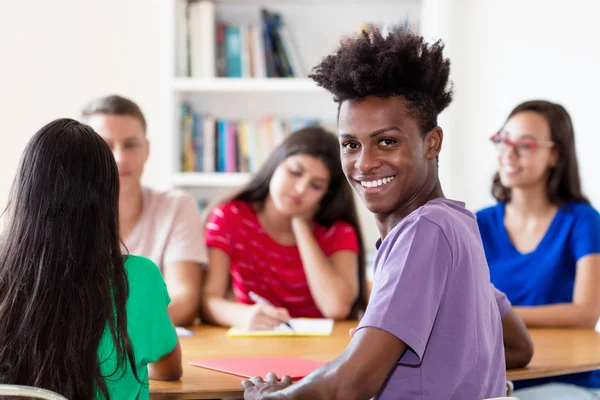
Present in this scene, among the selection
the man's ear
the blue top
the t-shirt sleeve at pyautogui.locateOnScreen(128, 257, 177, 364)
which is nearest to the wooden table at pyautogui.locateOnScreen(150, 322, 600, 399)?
the t-shirt sleeve at pyautogui.locateOnScreen(128, 257, 177, 364)

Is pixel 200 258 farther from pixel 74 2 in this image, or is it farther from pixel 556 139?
pixel 74 2

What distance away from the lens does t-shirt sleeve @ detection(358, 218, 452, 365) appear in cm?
112

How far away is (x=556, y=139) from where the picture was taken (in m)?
2.48

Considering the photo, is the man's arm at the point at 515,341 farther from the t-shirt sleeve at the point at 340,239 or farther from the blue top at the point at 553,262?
the t-shirt sleeve at the point at 340,239

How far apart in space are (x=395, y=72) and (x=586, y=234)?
4.30 feet

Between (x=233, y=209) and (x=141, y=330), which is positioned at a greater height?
(x=233, y=209)

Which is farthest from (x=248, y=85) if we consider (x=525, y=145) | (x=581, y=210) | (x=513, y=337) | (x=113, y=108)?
(x=513, y=337)

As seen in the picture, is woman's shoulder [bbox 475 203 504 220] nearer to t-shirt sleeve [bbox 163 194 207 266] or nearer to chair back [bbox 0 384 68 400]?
t-shirt sleeve [bbox 163 194 207 266]

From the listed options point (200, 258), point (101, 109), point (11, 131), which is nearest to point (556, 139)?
point (200, 258)

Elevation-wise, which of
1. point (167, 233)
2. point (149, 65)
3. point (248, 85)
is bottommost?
point (167, 233)

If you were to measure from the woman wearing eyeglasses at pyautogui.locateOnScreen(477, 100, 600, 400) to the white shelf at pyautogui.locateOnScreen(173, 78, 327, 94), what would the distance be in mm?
1111

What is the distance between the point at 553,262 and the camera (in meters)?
2.37

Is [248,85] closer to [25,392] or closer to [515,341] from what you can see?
[515,341]

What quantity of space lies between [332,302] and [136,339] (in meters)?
1.11
